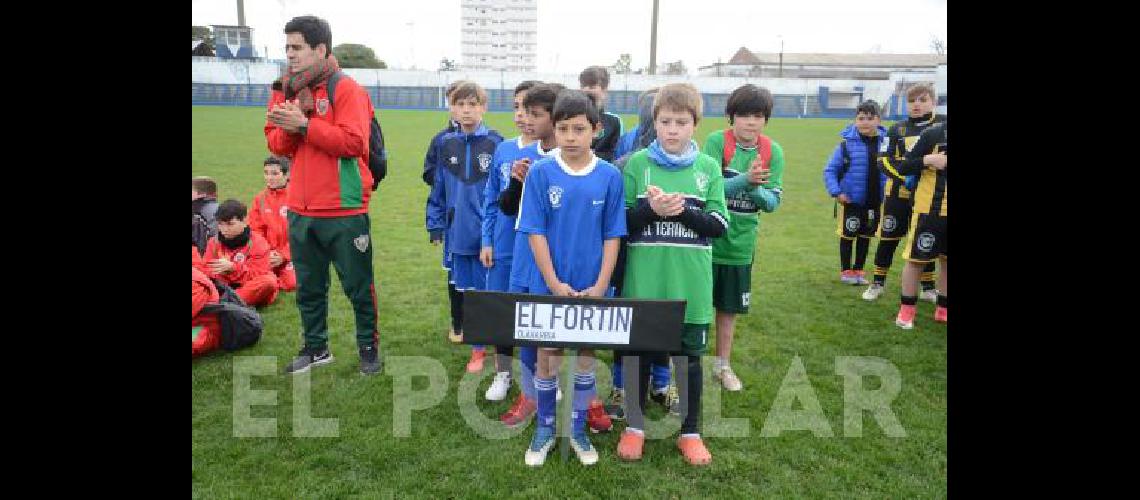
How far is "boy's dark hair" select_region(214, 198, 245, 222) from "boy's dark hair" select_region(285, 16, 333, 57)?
2.43 m

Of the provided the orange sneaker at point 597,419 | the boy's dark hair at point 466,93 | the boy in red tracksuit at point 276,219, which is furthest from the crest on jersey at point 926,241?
the boy in red tracksuit at point 276,219

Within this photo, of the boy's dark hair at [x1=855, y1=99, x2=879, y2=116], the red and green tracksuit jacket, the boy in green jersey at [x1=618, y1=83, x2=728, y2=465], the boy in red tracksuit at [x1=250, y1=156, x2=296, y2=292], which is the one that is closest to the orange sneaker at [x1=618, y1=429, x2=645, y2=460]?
the boy in green jersey at [x1=618, y1=83, x2=728, y2=465]

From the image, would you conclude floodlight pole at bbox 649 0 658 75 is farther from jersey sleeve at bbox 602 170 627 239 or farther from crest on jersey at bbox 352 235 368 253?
jersey sleeve at bbox 602 170 627 239

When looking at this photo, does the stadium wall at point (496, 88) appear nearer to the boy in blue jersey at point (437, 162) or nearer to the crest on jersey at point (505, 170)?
the boy in blue jersey at point (437, 162)

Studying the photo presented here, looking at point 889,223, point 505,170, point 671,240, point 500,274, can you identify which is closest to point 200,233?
point 500,274

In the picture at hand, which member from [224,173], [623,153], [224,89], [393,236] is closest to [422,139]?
[224,173]

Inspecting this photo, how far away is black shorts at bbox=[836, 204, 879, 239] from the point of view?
22.8 ft

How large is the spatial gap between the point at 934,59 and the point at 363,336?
4529 inches

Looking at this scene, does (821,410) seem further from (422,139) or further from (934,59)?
(934,59)

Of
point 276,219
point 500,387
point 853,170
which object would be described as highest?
point 853,170

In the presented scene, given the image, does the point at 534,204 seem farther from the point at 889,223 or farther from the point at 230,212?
the point at 889,223

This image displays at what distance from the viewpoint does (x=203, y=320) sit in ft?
15.5

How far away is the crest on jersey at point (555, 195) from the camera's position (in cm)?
316

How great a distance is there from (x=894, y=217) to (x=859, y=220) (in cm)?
74
